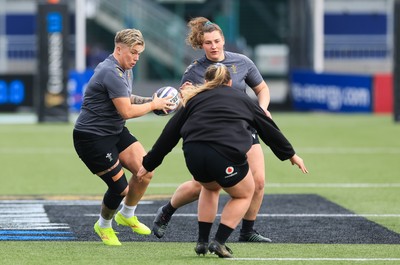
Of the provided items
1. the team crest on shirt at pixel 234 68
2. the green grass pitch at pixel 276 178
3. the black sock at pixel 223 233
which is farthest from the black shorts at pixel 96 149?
the black sock at pixel 223 233

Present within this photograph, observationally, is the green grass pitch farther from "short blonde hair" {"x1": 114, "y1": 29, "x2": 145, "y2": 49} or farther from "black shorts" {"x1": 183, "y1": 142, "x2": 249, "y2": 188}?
"short blonde hair" {"x1": 114, "y1": 29, "x2": 145, "y2": 49}

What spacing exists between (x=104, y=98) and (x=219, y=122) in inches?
60.4

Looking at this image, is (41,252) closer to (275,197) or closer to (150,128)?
(275,197)

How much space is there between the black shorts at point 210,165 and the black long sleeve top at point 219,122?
0.14 ft

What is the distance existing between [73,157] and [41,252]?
10.9 m

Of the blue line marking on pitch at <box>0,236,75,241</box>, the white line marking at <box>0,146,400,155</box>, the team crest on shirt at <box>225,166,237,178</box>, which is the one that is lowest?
the white line marking at <box>0,146,400,155</box>

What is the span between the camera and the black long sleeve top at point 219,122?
29.7 feet

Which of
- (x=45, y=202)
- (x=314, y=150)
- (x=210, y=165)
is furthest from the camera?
(x=314, y=150)

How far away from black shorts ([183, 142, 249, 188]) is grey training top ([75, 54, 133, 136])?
1.29 m

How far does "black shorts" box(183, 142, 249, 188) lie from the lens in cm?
900

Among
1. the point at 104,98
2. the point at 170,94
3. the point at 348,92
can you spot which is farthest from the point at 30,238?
the point at 348,92

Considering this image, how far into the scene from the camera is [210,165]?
9000 mm

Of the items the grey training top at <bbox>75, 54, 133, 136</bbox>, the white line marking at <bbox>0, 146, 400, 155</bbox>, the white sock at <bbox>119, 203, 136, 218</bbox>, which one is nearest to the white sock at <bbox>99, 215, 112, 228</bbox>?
Result: the white sock at <bbox>119, 203, 136, 218</bbox>

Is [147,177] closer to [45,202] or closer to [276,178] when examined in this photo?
[45,202]
